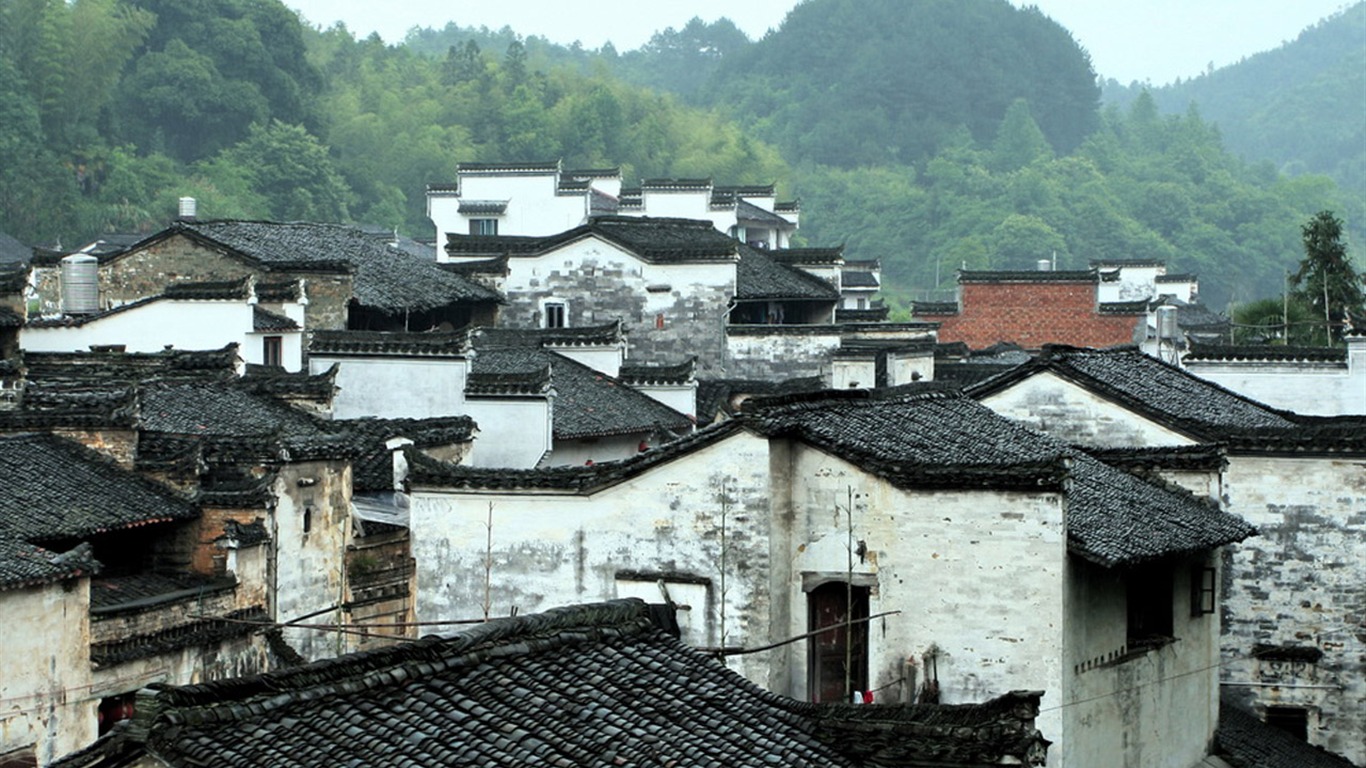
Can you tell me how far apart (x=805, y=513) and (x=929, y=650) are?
1.67 meters

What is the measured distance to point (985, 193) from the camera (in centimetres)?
15075

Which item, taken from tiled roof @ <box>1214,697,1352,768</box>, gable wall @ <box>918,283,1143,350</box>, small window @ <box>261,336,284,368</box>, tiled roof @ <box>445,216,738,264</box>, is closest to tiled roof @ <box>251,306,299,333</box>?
small window @ <box>261,336,284,368</box>

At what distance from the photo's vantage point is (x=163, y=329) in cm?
4012

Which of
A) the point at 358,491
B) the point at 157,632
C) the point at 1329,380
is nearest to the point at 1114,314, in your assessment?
the point at 1329,380

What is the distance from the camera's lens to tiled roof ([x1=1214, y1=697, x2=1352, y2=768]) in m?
25.5

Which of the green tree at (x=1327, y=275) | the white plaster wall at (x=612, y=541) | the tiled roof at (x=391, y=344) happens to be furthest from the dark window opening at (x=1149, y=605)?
the green tree at (x=1327, y=275)

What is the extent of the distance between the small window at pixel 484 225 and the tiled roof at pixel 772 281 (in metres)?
11.7

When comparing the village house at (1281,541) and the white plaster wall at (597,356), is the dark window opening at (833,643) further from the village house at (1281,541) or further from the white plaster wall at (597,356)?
the white plaster wall at (597,356)

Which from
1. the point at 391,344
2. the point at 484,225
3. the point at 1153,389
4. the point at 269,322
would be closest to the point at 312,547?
the point at 391,344

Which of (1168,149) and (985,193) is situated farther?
(1168,149)

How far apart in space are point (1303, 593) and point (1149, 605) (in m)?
6.54

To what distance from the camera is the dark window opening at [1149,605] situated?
22641mm

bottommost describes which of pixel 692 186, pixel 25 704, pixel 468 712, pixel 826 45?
pixel 25 704

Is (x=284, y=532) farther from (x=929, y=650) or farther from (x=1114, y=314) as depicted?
(x=1114, y=314)
